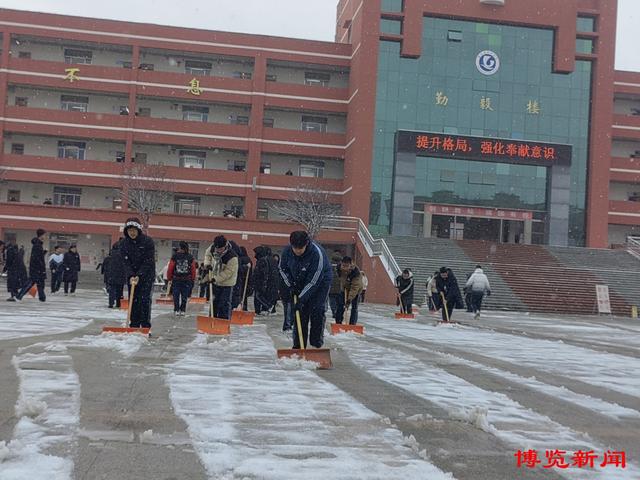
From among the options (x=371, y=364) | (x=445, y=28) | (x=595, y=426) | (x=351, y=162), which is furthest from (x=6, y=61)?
(x=595, y=426)

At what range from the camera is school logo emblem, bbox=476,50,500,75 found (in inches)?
1781

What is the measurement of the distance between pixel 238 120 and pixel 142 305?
39.5 m

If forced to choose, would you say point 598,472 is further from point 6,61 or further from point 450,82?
point 6,61

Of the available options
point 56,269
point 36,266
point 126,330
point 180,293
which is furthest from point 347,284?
point 56,269

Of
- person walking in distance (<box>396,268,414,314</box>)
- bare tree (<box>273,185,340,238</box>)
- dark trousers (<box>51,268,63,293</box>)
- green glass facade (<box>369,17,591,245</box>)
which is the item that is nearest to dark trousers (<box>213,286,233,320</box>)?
person walking in distance (<box>396,268,414,314</box>)

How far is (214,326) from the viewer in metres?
11.4

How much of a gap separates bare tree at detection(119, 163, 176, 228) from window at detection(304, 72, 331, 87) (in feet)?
40.1

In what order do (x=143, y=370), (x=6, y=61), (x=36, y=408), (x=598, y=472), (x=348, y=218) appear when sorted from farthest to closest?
1. (x=6, y=61)
2. (x=348, y=218)
3. (x=143, y=370)
4. (x=36, y=408)
5. (x=598, y=472)

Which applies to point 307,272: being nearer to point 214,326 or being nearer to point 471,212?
point 214,326

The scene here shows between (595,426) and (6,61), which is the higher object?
(6,61)

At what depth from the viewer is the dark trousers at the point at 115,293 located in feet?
53.3

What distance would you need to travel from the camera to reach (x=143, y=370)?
705 cm

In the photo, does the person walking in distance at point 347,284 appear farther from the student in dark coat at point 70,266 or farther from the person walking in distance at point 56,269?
the person walking in distance at point 56,269

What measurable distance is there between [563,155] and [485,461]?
143ft
